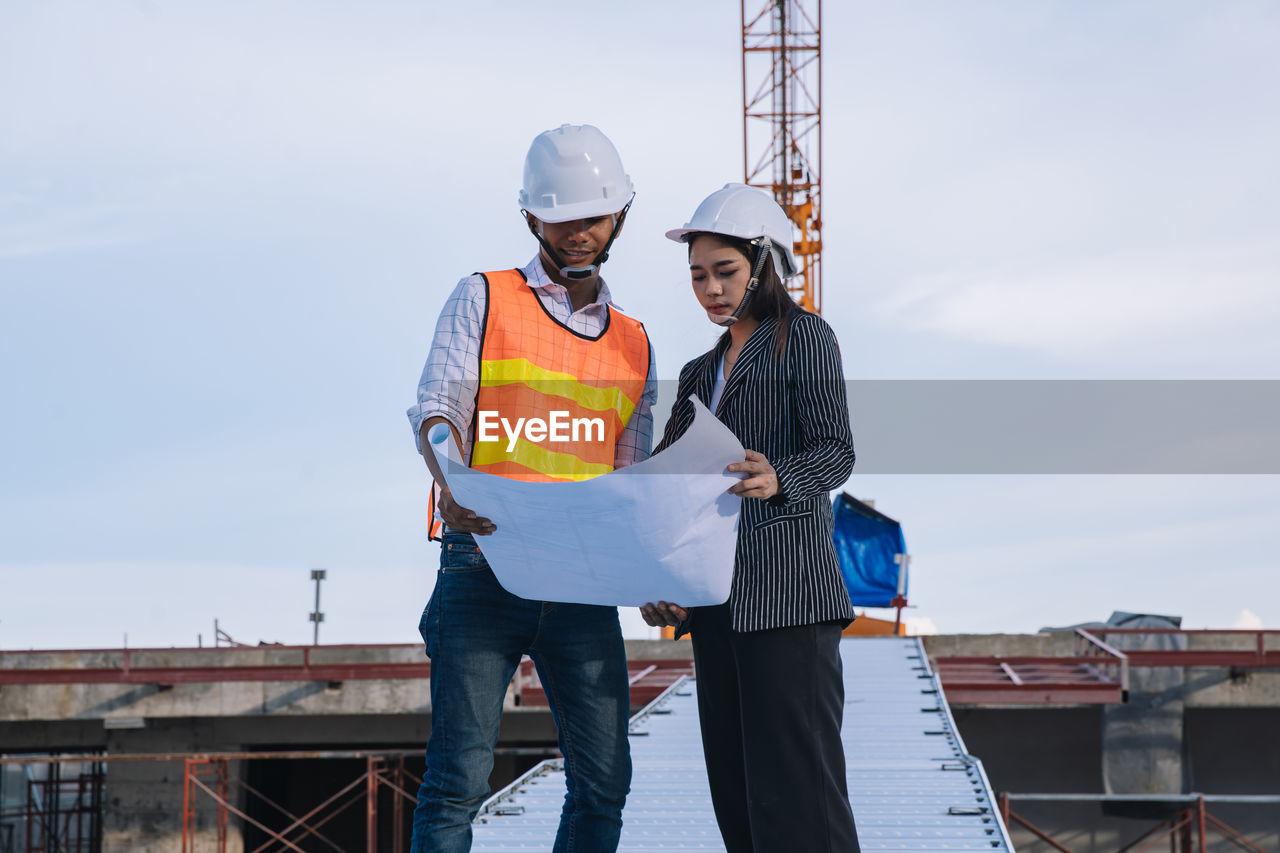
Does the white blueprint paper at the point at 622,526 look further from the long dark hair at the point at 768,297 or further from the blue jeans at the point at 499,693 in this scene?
the long dark hair at the point at 768,297

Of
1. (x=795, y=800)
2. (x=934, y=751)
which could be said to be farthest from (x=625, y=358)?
(x=934, y=751)

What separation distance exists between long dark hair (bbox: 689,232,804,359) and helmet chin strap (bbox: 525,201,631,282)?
0.21m

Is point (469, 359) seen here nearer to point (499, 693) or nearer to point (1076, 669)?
point (499, 693)

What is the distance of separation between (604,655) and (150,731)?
15264 mm

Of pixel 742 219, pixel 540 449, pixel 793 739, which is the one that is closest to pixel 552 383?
pixel 540 449

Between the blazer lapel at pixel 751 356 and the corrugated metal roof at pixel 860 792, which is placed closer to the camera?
the blazer lapel at pixel 751 356

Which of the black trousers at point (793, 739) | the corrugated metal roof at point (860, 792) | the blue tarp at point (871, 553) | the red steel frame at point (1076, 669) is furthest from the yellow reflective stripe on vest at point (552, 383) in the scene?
the blue tarp at point (871, 553)

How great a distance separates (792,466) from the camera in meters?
2.57

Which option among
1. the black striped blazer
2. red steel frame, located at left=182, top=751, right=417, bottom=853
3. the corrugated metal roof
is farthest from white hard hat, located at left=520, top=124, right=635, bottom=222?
red steel frame, located at left=182, top=751, right=417, bottom=853

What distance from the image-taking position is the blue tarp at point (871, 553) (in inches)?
835

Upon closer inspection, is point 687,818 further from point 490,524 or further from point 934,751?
point 490,524

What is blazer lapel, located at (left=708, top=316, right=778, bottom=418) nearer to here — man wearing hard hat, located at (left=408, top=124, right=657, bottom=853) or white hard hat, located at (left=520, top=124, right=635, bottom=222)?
man wearing hard hat, located at (left=408, top=124, right=657, bottom=853)

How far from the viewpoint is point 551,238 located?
9.55 ft

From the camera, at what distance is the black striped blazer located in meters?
2.62
